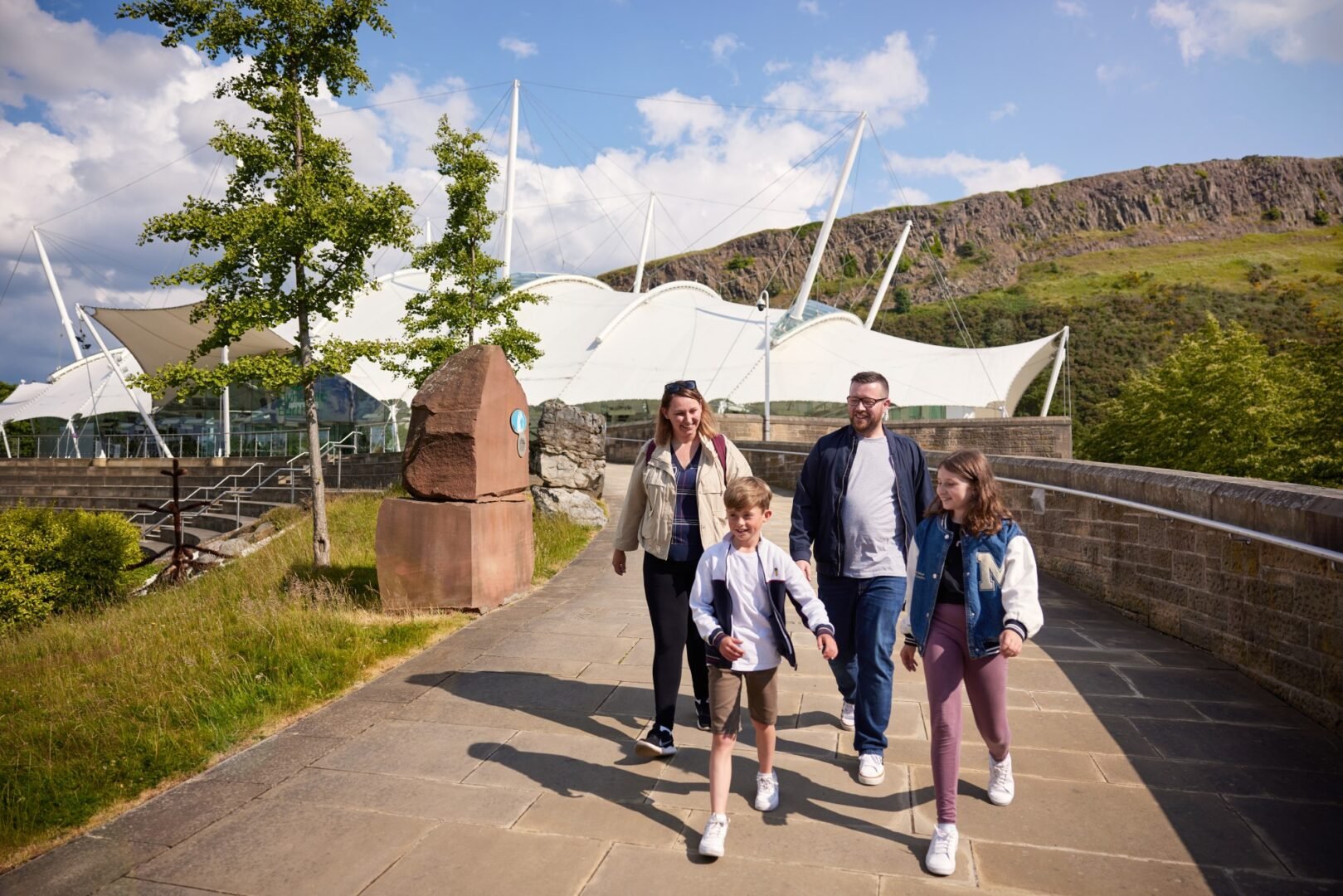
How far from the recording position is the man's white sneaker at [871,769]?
347 cm

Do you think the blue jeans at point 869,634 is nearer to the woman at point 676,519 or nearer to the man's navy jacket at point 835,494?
the man's navy jacket at point 835,494

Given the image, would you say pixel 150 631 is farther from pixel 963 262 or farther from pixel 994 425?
pixel 963 262

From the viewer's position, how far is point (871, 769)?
3479mm

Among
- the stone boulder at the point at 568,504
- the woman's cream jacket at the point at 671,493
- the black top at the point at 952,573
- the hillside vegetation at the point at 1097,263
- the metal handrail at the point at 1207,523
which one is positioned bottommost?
the stone boulder at the point at 568,504

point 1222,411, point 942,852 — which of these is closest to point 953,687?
point 942,852

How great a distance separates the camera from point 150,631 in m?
6.95

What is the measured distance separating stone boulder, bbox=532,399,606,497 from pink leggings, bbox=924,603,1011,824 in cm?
971

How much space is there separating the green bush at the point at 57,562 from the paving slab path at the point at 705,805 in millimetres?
7449

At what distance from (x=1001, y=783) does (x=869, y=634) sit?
75 cm

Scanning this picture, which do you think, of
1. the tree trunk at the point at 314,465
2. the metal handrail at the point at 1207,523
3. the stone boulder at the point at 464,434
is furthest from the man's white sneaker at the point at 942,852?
the tree trunk at the point at 314,465

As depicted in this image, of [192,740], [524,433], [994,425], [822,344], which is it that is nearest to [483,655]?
[192,740]

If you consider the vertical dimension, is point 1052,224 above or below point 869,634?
above

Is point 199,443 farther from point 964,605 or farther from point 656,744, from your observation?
point 964,605

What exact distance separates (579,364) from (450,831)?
34.6 m
